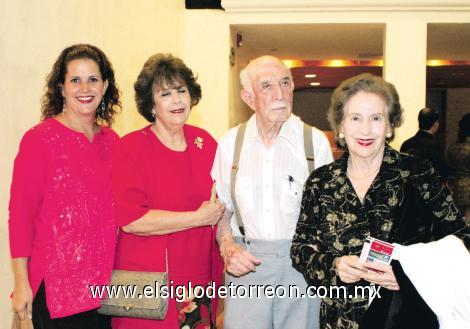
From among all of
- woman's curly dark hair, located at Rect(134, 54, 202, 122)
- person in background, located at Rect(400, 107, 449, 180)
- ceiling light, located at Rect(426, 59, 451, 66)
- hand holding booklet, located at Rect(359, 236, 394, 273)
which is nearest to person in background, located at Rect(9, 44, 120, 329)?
woman's curly dark hair, located at Rect(134, 54, 202, 122)

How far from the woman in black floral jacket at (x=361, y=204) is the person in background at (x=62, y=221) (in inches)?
36.2

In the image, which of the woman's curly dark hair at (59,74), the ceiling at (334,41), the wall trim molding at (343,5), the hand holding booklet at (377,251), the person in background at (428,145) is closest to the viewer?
the hand holding booklet at (377,251)

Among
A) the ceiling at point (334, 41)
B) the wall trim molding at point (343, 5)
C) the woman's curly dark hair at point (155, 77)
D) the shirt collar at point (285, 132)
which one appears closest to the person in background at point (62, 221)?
the woman's curly dark hair at point (155, 77)

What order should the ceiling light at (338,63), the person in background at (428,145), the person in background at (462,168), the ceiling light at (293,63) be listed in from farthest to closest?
1. the ceiling light at (338,63)
2. the ceiling light at (293,63)
3. the person in background at (462,168)
4. the person in background at (428,145)

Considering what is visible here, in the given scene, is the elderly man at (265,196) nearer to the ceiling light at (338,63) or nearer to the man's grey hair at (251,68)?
the man's grey hair at (251,68)

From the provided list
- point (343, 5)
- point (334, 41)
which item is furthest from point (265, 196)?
point (334, 41)

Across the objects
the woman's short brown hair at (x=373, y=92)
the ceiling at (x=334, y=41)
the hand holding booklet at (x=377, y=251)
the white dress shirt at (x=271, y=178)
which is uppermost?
the ceiling at (x=334, y=41)

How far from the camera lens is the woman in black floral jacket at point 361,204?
176cm

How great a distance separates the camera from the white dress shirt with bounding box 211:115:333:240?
2221 mm

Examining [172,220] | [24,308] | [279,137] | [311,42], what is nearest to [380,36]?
[311,42]

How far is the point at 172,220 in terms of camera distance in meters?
2.12

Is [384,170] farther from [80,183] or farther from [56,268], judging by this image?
[56,268]

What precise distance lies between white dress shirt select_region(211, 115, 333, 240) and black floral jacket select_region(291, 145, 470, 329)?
184 mm

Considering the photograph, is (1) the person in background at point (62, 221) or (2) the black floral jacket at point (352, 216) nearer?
(2) the black floral jacket at point (352, 216)
